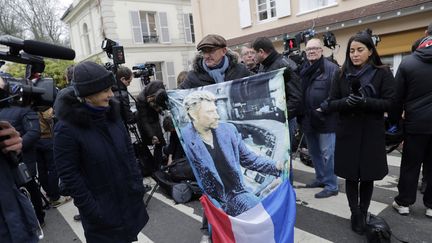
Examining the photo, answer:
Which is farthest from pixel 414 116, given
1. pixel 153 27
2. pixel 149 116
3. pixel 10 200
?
pixel 153 27

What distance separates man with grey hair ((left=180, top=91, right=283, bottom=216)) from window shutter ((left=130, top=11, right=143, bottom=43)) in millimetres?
19738

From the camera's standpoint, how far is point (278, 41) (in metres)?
11.9

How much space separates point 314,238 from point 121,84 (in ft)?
11.1

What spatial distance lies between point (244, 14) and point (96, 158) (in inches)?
471

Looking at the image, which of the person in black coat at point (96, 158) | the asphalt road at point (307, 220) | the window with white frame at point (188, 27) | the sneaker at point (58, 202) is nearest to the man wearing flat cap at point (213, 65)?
the person in black coat at point (96, 158)

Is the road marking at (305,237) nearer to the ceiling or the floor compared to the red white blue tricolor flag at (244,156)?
nearer to the floor

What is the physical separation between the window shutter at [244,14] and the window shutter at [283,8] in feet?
4.96

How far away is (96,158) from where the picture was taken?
2066mm

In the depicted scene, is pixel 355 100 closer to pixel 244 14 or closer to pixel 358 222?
pixel 358 222

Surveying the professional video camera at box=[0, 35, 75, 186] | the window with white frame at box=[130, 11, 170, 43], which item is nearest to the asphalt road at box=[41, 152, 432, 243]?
the professional video camera at box=[0, 35, 75, 186]

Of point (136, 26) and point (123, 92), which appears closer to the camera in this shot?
point (123, 92)

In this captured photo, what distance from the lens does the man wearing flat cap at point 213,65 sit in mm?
2756

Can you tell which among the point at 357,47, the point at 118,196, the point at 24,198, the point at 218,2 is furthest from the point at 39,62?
the point at 218,2

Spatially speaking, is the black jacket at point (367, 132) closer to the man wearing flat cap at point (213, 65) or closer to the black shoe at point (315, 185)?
the man wearing flat cap at point (213, 65)
